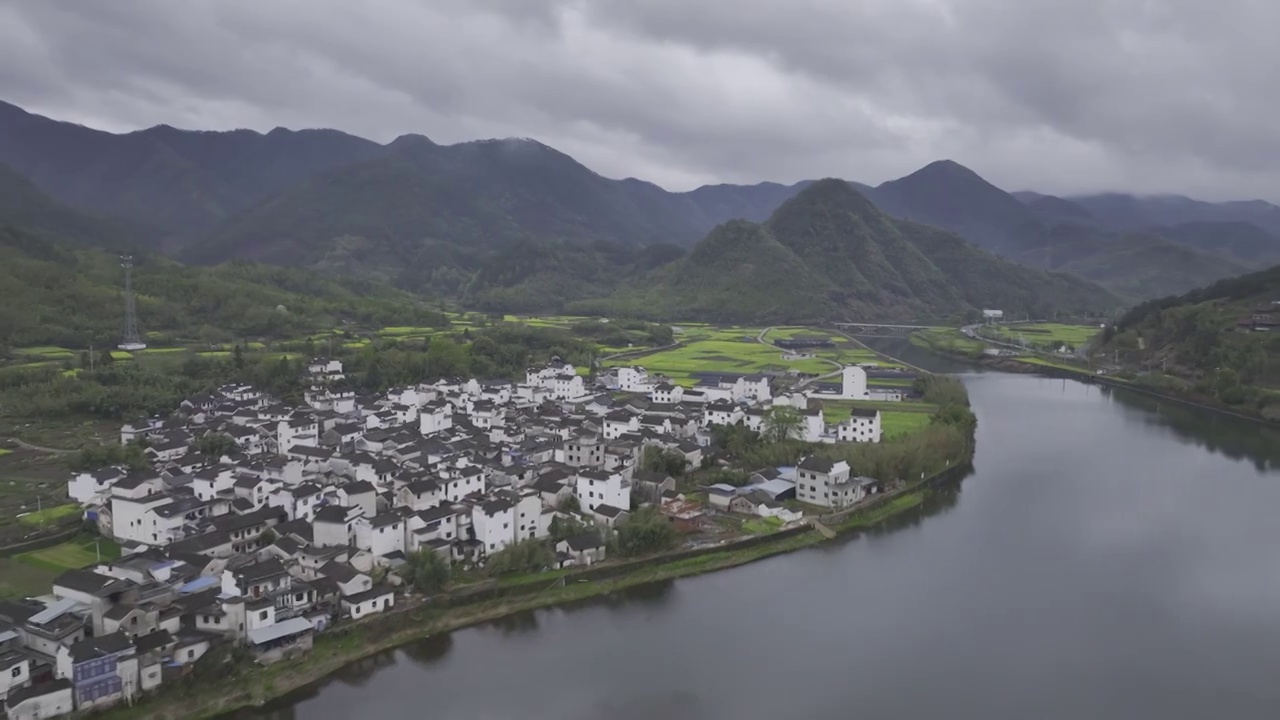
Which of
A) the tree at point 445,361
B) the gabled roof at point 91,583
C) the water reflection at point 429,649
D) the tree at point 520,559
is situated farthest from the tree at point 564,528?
the tree at point 445,361

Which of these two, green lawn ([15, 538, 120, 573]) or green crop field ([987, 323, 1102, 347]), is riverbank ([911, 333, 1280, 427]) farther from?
green lawn ([15, 538, 120, 573])

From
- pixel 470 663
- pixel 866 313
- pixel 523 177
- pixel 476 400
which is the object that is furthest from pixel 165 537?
pixel 523 177

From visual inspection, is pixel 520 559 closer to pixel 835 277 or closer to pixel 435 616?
pixel 435 616

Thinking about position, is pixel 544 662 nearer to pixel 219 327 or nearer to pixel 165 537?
pixel 165 537

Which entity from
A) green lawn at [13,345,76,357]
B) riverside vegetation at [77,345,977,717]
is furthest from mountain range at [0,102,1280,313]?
riverside vegetation at [77,345,977,717]

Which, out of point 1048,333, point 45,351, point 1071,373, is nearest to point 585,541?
point 45,351

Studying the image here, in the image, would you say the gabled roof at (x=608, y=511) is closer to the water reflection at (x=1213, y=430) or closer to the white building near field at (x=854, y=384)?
the white building near field at (x=854, y=384)
